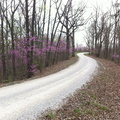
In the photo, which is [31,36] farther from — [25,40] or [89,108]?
[89,108]

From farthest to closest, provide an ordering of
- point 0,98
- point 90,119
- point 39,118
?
point 0,98 → point 90,119 → point 39,118

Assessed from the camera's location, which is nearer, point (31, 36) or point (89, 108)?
point (89, 108)

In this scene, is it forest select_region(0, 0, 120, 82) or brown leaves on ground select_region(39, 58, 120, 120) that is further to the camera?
forest select_region(0, 0, 120, 82)

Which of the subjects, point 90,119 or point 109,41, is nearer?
point 90,119

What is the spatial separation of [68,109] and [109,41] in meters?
30.7

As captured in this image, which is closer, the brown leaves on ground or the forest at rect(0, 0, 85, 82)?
the brown leaves on ground

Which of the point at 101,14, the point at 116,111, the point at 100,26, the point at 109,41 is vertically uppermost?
the point at 101,14

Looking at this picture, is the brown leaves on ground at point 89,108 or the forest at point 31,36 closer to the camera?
the brown leaves on ground at point 89,108

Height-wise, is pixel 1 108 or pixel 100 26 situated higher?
pixel 100 26

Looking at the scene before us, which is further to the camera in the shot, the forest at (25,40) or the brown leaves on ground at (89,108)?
the forest at (25,40)

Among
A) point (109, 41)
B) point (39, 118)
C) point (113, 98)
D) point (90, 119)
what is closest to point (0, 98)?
point (39, 118)

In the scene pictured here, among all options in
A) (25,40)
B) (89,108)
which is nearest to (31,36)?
(25,40)

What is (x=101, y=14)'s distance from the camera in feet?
104

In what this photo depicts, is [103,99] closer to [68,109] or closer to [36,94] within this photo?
[68,109]
